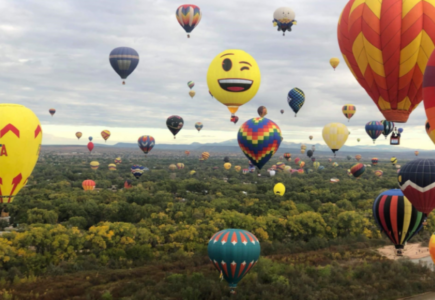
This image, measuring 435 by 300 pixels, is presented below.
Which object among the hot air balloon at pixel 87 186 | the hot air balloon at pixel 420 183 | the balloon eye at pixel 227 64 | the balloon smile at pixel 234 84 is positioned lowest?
the hot air balloon at pixel 87 186

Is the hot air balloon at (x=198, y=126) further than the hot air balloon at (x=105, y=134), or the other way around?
the hot air balloon at (x=105, y=134)

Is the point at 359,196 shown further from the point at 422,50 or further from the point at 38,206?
the point at 422,50

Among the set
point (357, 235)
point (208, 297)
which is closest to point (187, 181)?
point (357, 235)

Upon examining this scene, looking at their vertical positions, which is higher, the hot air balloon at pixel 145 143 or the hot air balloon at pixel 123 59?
the hot air balloon at pixel 123 59

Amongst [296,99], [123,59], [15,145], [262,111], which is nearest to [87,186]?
[123,59]

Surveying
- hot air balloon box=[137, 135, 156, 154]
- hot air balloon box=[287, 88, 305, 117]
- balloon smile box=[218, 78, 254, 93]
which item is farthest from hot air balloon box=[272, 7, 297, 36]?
hot air balloon box=[137, 135, 156, 154]

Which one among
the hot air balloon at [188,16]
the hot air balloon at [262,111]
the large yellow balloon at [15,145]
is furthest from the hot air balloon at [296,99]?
the large yellow balloon at [15,145]

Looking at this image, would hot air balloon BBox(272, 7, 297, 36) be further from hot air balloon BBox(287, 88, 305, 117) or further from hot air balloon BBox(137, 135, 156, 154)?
hot air balloon BBox(137, 135, 156, 154)

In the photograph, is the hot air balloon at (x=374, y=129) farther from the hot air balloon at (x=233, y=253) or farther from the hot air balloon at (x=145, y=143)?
the hot air balloon at (x=233, y=253)
